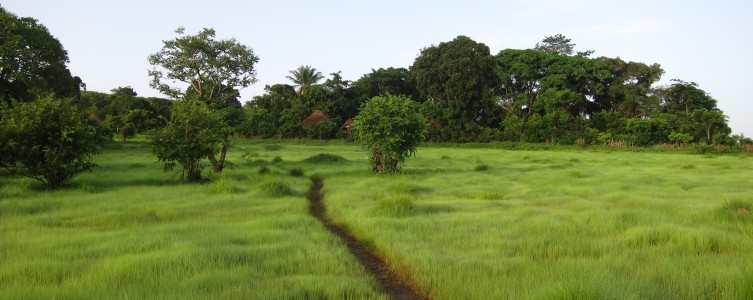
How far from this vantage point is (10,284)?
6090 mm

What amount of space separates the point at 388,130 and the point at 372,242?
11878mm

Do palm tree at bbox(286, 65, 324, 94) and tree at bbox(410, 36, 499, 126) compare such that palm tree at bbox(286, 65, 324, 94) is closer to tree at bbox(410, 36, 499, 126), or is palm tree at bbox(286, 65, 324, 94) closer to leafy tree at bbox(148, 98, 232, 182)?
tree at bbox(410, 36, 499, 126)

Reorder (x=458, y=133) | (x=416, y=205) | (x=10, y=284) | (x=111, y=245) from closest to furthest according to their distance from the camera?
(x=10, y=284) < (x=111, y=245) < (x=416, y=205) < (x=458, y=133)

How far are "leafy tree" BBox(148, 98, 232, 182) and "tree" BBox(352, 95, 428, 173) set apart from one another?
5767 mm

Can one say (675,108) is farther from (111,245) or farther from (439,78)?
(111,245)

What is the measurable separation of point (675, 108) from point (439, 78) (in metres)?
22.3

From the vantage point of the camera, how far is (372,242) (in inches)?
352

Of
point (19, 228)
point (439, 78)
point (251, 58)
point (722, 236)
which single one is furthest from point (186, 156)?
point (439, 78)

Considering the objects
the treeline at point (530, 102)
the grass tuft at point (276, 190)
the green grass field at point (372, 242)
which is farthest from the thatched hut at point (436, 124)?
the grass tuft at point (276, 190)

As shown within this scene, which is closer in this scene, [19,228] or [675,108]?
[19,228]

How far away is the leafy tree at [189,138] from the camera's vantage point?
57.1 ft

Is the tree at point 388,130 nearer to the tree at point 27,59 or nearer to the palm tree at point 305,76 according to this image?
the tree at point 27,59

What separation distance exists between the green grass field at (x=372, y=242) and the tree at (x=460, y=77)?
35.6 m

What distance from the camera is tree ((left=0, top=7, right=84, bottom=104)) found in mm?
25938
